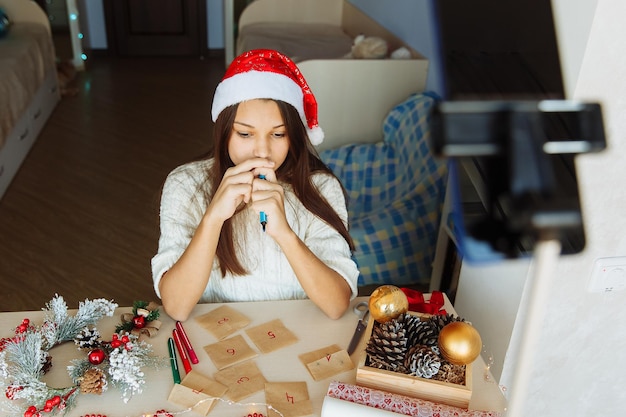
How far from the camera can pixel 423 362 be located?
1000 millimetres

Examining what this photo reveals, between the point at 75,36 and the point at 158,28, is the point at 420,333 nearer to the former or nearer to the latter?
the point at 75,36

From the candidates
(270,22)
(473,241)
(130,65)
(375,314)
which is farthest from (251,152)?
(130,65)

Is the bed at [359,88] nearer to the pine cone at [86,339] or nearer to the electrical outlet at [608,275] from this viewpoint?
the electrical outlet at [608,275]

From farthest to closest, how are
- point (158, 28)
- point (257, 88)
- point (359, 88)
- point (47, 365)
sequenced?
1. point (158, 28)
2. point (359, 88)
3. point (257, 88)
4. point (47, 365)

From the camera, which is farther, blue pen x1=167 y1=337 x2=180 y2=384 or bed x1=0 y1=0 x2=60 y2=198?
bed x1=0 y1=0 x2=60 y2=198

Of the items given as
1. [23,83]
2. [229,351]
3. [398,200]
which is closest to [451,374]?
[229,351]

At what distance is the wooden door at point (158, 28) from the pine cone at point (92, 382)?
4.77 m

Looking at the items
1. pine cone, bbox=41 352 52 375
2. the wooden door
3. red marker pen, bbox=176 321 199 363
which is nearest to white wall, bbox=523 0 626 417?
red marker pen, bbox=176 321 199 363

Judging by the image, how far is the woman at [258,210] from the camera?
1197 mm

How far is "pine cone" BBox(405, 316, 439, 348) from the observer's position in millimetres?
1040

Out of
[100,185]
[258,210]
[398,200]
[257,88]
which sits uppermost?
[257,88]

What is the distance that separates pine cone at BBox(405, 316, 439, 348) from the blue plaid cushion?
1.20 metres

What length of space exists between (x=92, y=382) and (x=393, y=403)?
0.49m

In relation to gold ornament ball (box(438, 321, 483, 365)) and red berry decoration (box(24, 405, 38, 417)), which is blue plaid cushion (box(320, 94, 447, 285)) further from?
red berry decoration (box(24, 405, 38, 417))
